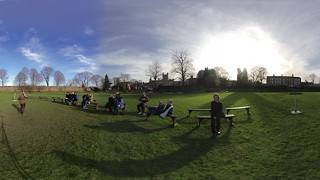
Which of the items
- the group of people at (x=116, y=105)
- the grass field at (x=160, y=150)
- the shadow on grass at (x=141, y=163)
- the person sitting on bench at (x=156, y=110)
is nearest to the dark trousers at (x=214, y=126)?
the grass field at (x=160, y=150)

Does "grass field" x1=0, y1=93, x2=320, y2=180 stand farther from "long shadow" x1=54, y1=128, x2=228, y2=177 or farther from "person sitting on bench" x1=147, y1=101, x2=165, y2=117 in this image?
"person sitting on bench" x1=147, y1=101, x2=165, y2=117

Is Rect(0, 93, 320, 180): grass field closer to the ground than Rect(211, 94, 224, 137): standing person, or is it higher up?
closer to the ground

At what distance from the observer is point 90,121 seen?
22.1 meters

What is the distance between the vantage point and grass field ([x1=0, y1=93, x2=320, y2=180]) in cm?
1184

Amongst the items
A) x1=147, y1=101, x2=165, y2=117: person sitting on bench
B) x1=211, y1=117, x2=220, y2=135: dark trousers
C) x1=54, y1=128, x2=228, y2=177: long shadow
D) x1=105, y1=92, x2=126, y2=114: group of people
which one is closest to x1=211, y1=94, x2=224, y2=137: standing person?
x1=211, y1=117, x2=220, y2=135: dark trousers

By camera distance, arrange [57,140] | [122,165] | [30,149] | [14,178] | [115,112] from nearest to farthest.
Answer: [14,178] → [122,165] → [30,149] → [57,140] → [115,112]

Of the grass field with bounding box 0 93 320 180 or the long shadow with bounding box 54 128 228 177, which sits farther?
the long shadow with bounding box 54 128 228 177

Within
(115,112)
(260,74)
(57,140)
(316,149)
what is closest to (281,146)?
(316,149)

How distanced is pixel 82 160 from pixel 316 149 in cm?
854

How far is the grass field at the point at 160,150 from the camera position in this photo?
38.9 ft

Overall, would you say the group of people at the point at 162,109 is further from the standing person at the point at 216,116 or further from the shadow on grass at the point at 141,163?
the shadow on grass at the point at 141,163

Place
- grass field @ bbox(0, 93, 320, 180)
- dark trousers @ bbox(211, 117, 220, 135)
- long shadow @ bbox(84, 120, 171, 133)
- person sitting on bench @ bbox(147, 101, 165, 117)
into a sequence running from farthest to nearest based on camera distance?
person sitting on bench @ bbox(147, 101, 165, 117) → long shadow @ bbox(84, 120, 171, 133) → dark trousers @ bbox(211, 117, 220, 135) → grass field @ bbox(0, 93, 320, 180)

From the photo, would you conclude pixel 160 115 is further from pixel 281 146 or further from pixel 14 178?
pixel 14 178

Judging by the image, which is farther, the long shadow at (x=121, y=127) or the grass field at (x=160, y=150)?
the long shadow at (x=121, y=127)
